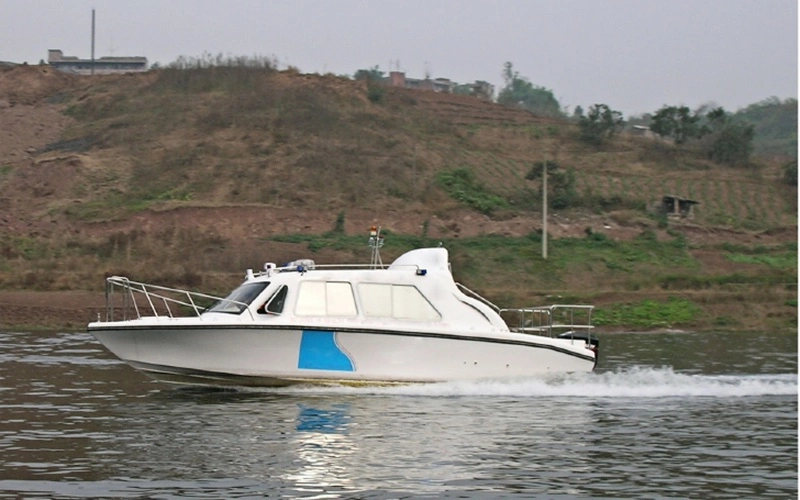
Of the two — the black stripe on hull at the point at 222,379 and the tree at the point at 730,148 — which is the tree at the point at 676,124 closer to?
the tree at the point at 730,148

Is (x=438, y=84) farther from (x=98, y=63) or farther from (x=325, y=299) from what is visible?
(x=325, y=299)

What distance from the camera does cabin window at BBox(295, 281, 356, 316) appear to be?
751 inches

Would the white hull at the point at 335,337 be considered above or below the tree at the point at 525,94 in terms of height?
below

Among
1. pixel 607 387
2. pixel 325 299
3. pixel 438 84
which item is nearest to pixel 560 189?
pixel 607 387

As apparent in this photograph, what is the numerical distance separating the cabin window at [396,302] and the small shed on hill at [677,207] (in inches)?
1628

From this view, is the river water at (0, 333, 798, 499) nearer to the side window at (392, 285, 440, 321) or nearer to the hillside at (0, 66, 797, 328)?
the side window at (392, 285, 440, 321)

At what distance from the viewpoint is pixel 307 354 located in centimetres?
1889

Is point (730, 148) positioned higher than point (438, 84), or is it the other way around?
point (438, 84)

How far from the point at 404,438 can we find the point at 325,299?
4023 mm

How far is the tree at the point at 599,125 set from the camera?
7794 centimetres

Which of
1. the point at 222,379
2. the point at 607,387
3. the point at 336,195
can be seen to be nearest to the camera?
the point at 222,379

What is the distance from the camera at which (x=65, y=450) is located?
1452cm

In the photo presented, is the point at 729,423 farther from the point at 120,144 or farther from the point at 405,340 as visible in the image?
the point at 120,144

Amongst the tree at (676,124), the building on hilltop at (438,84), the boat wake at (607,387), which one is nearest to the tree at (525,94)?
the building on hilltop at (438,84)
